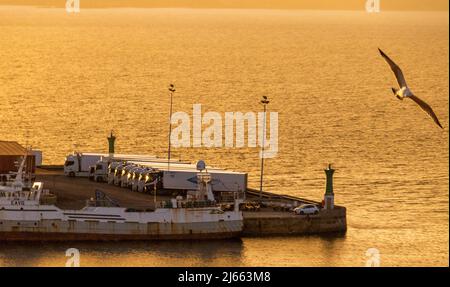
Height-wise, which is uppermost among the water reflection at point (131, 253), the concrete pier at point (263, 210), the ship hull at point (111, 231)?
the concrete pier at point (263, 210)

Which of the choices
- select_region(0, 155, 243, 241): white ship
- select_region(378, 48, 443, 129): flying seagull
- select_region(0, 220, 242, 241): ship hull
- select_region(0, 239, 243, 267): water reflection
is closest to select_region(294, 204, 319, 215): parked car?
select_region(0, 155, 243, 241): white ship

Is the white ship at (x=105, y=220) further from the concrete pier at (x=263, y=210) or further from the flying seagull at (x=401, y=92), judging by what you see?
the flying seagull at (x=401, y=92)

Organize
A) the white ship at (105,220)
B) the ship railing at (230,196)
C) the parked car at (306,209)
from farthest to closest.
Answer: the parked car at (306,209)
the ship railing at (230,196)
the white ship at (105,220)

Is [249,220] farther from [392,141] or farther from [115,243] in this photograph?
[392,141]

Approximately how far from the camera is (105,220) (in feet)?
305

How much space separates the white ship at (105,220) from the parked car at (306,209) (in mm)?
3780

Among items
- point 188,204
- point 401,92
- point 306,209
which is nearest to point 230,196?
point 188,204

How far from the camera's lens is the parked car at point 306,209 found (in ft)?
314

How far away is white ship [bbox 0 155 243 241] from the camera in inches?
3654

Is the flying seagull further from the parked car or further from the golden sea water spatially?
the parked car

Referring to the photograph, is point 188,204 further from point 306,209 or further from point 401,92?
point 401,92

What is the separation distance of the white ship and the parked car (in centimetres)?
378

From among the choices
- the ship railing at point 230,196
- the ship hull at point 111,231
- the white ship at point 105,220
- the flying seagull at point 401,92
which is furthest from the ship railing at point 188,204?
the flying seagull at point 401,92

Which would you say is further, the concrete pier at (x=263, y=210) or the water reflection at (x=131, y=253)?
the concrete pier at (x=263, y=210)
